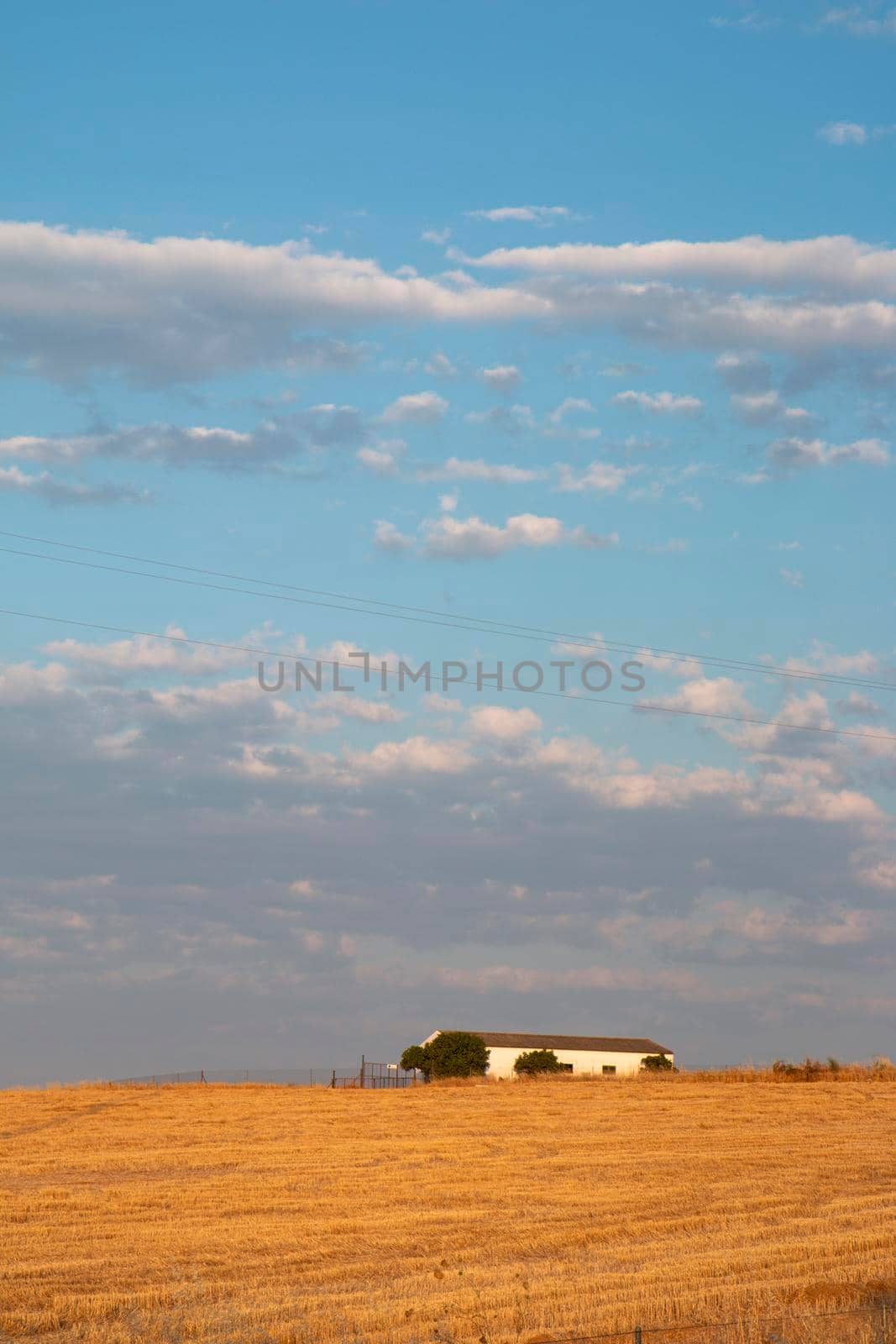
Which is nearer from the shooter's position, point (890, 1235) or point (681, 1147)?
point (890, 1235)

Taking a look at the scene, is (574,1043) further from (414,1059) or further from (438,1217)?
Answer: (438,1217)

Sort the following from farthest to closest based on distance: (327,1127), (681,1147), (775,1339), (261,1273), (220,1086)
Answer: (220,1086), (327,1127), (681,1147), (261,1273), (775,1339)

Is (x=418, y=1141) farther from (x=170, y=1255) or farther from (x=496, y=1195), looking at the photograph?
(x=170, y=1255)

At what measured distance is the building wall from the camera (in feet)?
454

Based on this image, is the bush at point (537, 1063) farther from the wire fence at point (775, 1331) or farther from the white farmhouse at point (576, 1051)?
the wire fence at point (775, 1331)

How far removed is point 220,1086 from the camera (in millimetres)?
74500

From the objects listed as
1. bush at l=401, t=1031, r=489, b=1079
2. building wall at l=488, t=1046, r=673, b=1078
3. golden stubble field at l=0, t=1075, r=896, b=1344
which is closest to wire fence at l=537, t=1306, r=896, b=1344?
golden stubble field at l=0, t=1075, r=896, b=1344

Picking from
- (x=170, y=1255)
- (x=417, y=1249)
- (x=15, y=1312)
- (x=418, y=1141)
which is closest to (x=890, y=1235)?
(x=417, y=1249)

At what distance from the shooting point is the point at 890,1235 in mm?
26125

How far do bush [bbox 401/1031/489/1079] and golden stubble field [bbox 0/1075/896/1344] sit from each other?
190 ft

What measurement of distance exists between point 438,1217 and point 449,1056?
3578 inches

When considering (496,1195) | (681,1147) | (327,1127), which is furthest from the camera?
(327,1127)

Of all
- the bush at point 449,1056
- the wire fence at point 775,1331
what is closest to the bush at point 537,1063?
the bush at point 449,1056

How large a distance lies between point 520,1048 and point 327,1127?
91439 millimetres
